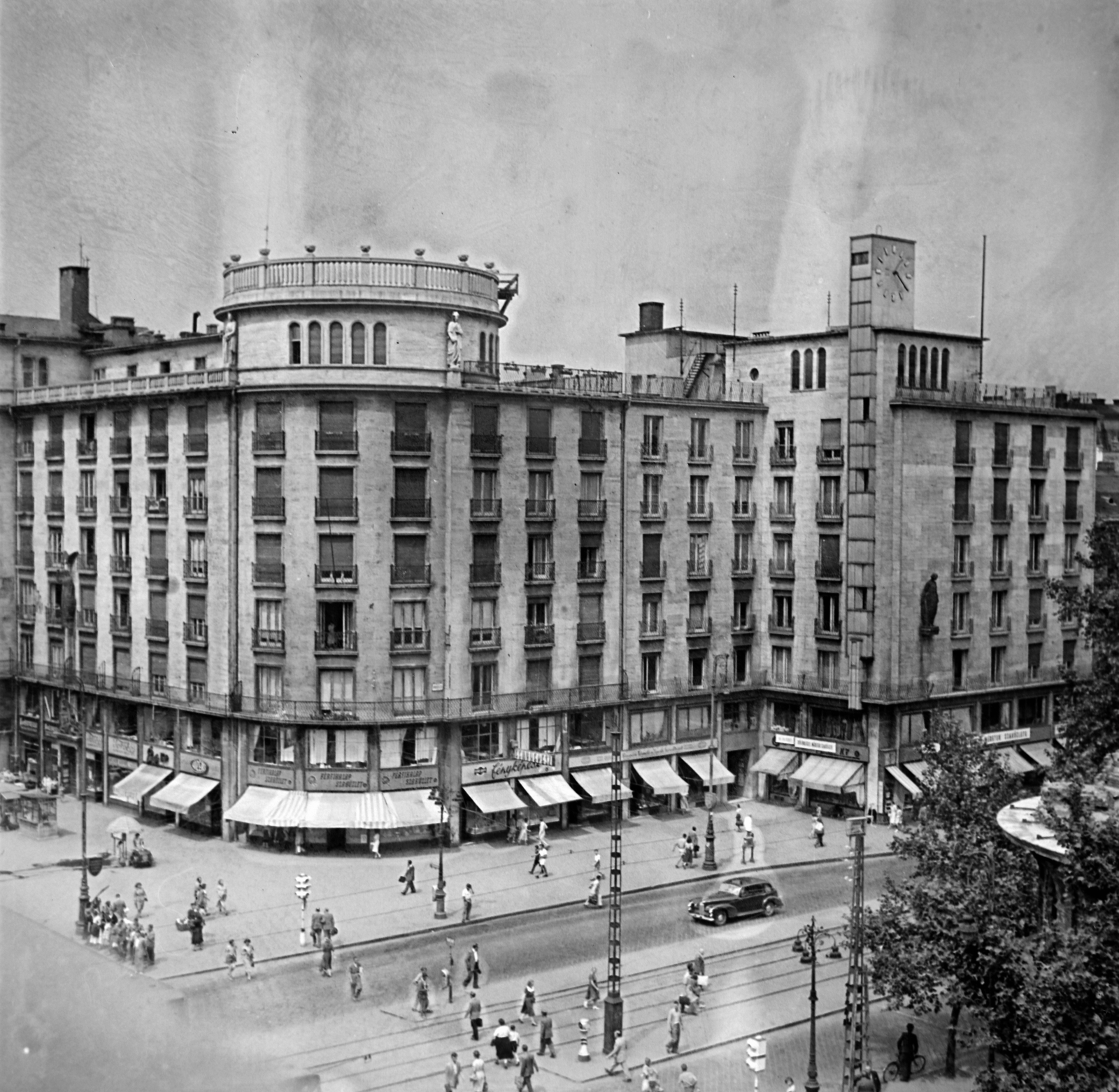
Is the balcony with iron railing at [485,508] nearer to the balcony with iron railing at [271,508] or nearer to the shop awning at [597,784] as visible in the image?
the balcony with iron railing at [271,508]

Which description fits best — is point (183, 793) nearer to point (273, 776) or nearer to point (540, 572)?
point (273, 776)

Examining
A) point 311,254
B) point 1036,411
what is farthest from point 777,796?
point 311,254

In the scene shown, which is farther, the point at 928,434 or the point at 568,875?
the point at 928,434

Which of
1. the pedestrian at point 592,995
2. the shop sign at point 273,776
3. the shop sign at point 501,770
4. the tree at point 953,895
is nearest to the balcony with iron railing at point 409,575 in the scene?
the shop sign at point 501,770

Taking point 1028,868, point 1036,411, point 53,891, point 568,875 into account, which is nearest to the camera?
point 1028,868

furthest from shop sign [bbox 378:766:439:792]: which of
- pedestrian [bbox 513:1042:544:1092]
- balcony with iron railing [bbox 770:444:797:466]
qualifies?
pedestrian [bbox 513:1042:544:1092]

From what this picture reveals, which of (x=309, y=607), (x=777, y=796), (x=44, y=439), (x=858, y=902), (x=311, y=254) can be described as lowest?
(x=777, y=796)

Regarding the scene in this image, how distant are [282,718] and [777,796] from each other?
86.2 feet

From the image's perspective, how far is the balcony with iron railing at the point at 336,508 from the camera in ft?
216

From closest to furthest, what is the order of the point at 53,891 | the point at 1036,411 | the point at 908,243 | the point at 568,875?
the point at 53,891
the point at 568,875
the point at 908,243
the point at 1036,411

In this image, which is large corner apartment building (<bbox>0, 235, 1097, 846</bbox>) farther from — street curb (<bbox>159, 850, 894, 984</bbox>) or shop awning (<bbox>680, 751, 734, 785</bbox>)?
street curb (<bbox>159, 850, 894, 984</bbox>)

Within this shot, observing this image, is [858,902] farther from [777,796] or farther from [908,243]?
[908,243]

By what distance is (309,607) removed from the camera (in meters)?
66.1

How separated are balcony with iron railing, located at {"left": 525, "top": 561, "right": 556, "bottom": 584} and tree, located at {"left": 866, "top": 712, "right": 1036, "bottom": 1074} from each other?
25740 mm
